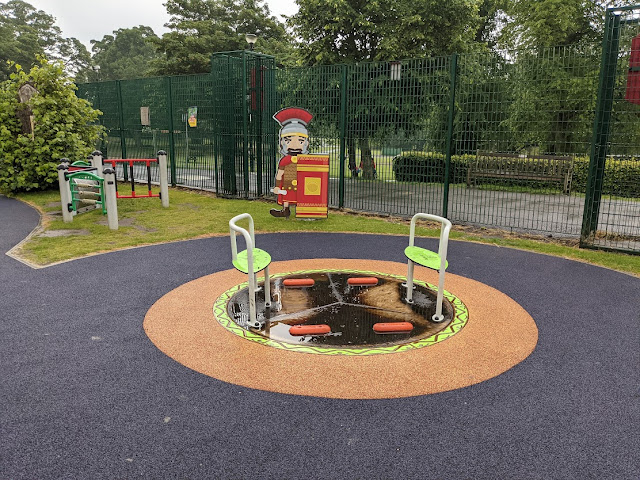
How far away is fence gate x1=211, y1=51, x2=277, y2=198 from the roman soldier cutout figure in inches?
71.8

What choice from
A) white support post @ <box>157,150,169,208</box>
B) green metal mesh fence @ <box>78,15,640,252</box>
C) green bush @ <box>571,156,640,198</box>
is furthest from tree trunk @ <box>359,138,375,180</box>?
white support post @ <box>157,150,169,208</box>

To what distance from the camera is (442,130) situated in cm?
959

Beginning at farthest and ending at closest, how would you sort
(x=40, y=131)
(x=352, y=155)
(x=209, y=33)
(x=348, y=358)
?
(x=209, y=33) < (x=40, y=131) < (x=352, y=155) < (x=348, y=358)

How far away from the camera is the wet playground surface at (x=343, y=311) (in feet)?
14.3

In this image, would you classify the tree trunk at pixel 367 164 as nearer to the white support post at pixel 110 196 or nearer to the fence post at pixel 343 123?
the fence post at pixel 343 123

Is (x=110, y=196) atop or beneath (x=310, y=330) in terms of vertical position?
atop

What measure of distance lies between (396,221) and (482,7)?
977 inches

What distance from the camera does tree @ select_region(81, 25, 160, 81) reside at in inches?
2675

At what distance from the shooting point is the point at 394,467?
2.64 metres

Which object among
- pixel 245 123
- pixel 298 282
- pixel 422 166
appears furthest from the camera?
pixel 245 123

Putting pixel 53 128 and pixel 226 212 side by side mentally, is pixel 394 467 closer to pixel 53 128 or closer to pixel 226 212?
pixel 226 212

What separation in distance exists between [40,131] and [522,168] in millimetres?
11985

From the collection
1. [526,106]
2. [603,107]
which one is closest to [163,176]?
[526,106]

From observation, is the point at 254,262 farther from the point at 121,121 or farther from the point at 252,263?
the point at 121,121
